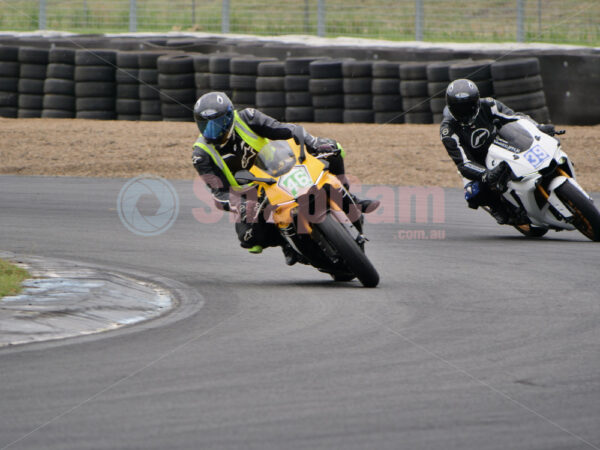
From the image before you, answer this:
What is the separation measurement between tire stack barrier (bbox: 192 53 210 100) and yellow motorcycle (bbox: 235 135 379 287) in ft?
34.2

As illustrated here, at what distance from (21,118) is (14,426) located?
51.7 ft

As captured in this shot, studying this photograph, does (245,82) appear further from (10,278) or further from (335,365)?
(335,365)

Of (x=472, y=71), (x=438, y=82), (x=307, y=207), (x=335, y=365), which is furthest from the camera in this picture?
(x=438, y=82)

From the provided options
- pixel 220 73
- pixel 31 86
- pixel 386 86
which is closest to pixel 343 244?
pixel 386 86

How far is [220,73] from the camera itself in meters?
17.8

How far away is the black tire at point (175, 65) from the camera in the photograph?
1791 centimetres

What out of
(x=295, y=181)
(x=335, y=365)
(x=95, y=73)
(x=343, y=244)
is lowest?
(x=335, y=365)

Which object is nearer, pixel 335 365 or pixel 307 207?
pixel 335 365

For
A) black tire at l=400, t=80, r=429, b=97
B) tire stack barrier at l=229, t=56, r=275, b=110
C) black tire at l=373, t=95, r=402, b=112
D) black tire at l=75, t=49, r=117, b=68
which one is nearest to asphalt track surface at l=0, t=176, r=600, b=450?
black tire at l=400, t=80, r=429, b=97

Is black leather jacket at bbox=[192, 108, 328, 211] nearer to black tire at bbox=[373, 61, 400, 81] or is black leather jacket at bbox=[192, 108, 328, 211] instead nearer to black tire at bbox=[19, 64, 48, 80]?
black tire at bbox=[373, 61, 400, 81]

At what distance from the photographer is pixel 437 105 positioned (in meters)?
16.8

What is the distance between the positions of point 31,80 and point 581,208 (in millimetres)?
12381

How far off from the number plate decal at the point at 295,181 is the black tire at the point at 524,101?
916 centimetres

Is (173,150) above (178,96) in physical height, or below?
below
